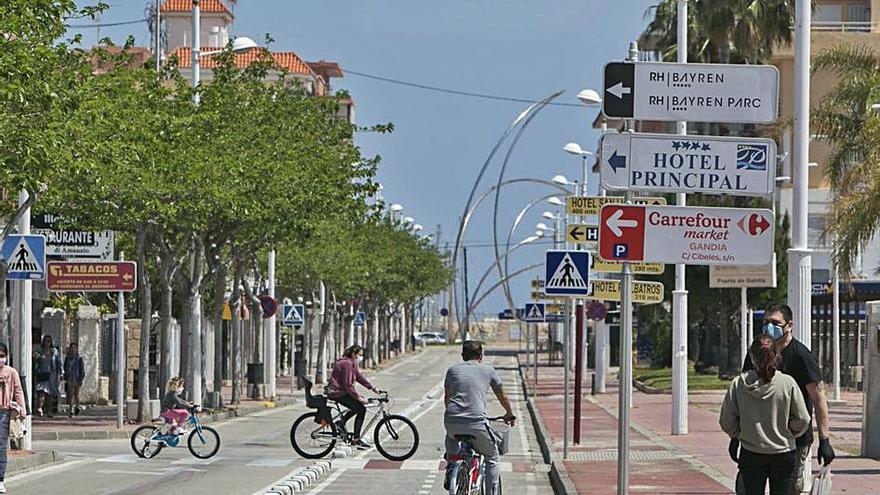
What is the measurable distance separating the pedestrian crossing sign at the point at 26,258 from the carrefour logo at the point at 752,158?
578 inches

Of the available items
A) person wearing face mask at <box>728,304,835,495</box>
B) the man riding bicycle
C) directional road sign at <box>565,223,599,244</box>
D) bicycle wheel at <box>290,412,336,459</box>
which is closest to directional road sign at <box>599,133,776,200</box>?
person wearing face mask at <box>728,304,835,495</box>

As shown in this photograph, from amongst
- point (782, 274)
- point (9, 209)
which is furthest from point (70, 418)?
point (782, 274)

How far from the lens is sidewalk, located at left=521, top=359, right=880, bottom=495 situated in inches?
820

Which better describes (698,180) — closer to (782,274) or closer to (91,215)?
(91,215)

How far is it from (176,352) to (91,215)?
24885 millimetres

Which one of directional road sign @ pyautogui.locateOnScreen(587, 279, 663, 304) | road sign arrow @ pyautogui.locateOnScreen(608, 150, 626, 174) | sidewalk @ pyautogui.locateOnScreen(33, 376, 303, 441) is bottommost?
sidewalk @ pyautogui.locateOnScreen(33, 376, 303, 441)

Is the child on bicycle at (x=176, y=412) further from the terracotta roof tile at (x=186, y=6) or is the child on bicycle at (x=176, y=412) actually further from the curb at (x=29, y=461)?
the terracotta roof tile at (x=186, y=6)

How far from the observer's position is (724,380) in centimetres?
5766

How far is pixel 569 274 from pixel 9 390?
8.96m

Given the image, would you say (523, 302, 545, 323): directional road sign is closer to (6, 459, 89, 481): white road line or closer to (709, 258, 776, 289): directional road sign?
(709, 258, 776, 289): directional road sign

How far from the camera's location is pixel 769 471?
12.4m

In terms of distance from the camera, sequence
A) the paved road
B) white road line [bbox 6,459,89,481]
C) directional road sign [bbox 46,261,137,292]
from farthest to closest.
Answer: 1. directional road sign [bbox 46,261,137,292]
2. white road line [bbox 6,459,89,481]
3. the paved road

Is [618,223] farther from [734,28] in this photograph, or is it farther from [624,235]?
[734,28]

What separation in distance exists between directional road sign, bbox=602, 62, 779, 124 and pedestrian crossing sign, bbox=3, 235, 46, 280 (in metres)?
14.1
